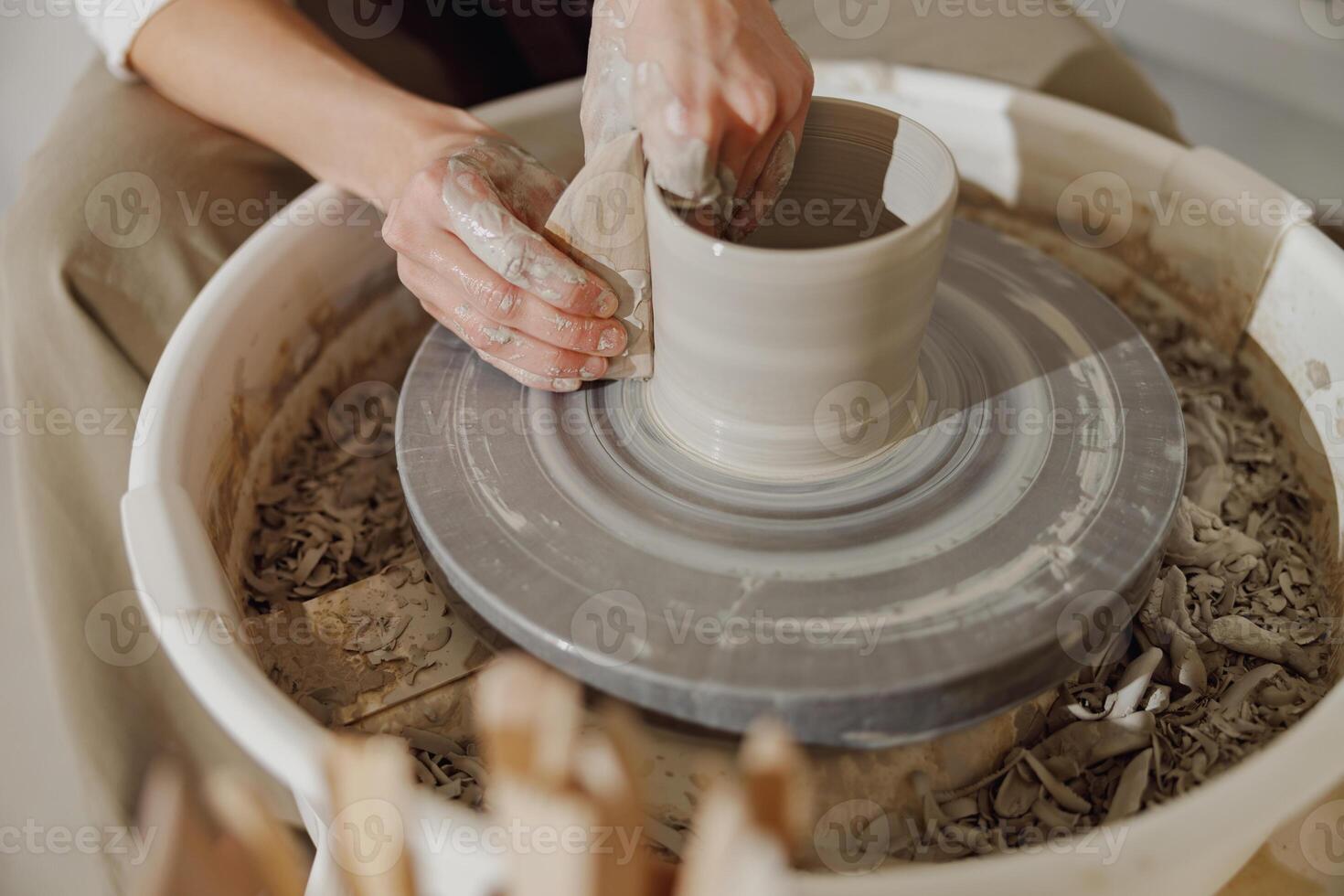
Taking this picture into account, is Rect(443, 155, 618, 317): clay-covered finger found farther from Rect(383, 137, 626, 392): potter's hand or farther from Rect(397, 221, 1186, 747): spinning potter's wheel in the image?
Rect(397, 221, 1186, 747): spinning potter's wheel

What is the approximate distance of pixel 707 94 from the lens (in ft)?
2.99

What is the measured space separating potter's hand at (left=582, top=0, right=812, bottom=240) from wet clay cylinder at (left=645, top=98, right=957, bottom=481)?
55 millimetres

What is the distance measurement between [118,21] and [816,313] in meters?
1.14

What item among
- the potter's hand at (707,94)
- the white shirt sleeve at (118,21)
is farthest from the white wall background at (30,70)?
the potter's hand at (707,94)

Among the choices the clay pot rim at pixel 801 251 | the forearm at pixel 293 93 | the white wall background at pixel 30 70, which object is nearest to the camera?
the clay pot rim at pixel 801 251

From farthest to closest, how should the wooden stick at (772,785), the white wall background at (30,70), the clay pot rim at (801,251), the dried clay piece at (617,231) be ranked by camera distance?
the white wall background at (30,70) < the dried clay piece at (617,231) < the clay pot rim at (801,251) < the wooden stick at (772,785)

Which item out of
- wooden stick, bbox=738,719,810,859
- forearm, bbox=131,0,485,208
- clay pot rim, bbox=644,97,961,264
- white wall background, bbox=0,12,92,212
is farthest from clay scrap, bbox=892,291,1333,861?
white wall background, bbox=0,12,92,212

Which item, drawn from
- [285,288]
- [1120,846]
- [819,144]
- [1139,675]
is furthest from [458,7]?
[1120,846]

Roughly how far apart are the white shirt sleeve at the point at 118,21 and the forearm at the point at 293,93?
1 cm

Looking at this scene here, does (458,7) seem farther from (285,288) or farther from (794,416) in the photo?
(794,416)

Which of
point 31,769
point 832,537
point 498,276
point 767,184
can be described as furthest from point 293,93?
point 31,769

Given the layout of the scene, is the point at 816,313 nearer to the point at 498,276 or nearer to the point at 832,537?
the point at 832,537

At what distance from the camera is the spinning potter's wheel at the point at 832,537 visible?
34.1 inches

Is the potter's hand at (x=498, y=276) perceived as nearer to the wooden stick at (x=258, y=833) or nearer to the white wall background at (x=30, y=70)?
the wooden stick at (x=258, y=833)
